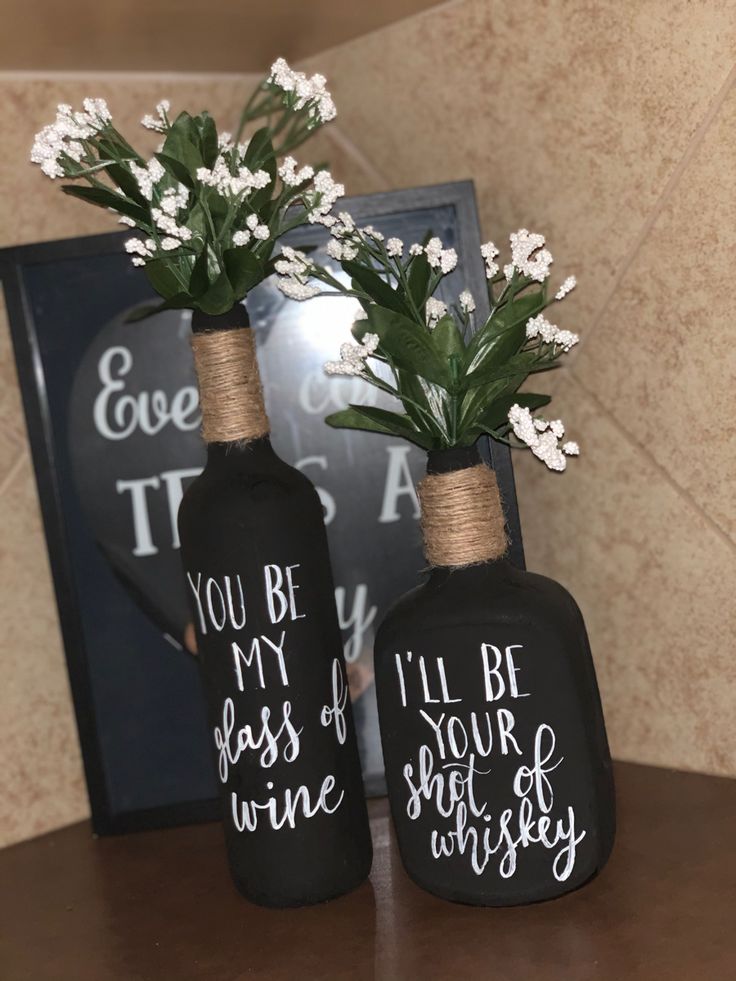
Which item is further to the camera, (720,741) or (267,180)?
(720,741)

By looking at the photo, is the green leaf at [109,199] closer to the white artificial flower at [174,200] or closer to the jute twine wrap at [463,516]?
the white artificial flower at [174,200]


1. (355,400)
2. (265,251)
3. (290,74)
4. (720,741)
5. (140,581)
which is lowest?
(720,741)

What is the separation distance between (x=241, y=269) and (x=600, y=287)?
0.31 meters

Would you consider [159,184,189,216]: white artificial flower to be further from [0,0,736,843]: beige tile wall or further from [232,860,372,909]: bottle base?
[232,860,372,909]: bottle base

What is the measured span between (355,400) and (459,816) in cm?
35

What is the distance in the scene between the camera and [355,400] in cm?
93

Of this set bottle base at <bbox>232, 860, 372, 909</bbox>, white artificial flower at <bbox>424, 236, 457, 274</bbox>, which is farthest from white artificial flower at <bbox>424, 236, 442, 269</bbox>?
bottle base at <bbox>232, 860, 372, 909</bbox>

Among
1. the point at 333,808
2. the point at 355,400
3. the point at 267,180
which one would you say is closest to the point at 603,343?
the point at 355,400

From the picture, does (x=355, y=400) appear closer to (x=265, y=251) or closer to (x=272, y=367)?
(x=272, y=367)

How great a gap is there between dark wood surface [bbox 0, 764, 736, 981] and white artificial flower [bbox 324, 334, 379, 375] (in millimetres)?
370

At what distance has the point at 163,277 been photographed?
0.79 m

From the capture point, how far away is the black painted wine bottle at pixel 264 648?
772 millimetres

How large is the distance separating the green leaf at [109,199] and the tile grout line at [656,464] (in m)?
0.38

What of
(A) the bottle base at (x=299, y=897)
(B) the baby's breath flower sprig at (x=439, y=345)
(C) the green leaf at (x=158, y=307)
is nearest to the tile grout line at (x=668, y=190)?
(B) the baby's breath flower sprig at (x=439, y=345)
